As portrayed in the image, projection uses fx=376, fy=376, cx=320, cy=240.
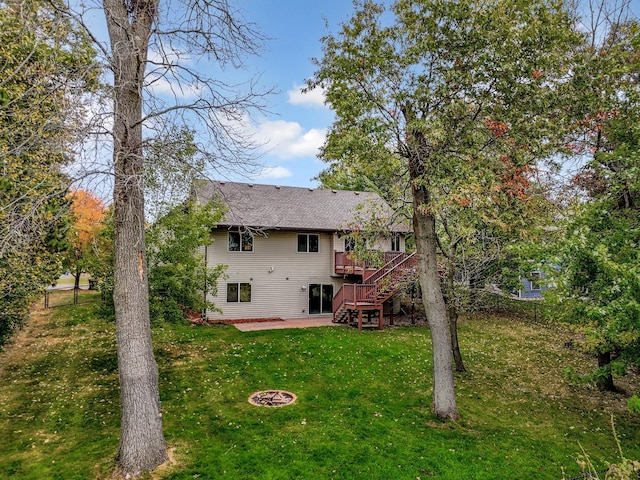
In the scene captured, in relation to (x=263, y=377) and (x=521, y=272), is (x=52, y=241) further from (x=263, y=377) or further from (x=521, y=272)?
(x=521, y=272)

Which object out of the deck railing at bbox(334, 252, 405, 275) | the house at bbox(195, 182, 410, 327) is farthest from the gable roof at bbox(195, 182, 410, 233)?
the deck railing at bbox(334, 252, 405, 275)

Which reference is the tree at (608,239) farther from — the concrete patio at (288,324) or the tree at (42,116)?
the concrete patio at (288,324)

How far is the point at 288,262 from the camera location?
19.2 m

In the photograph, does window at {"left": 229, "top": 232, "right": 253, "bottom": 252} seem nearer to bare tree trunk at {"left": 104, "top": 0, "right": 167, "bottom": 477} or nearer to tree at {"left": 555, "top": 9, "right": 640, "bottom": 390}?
bare tree trunk at {"left": 104, "top": 0, "right": 167, "bottom": 477}

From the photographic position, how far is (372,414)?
8.25 m

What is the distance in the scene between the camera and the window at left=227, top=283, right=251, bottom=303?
18047mm

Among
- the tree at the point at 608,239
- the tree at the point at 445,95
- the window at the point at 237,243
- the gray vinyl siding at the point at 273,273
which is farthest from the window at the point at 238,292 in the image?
the tree at the point at 608,239

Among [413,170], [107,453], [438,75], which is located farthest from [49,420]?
[438,75]

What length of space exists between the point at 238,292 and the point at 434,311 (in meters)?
12.0

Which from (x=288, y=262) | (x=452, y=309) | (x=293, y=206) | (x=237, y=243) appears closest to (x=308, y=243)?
(x=288, y=262)

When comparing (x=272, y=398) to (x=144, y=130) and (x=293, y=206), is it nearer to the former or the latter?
(x=144, y=130)

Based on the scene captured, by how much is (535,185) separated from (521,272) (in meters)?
5.08

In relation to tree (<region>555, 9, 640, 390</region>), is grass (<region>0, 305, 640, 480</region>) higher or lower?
lower

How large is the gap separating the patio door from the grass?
5.69 meters
